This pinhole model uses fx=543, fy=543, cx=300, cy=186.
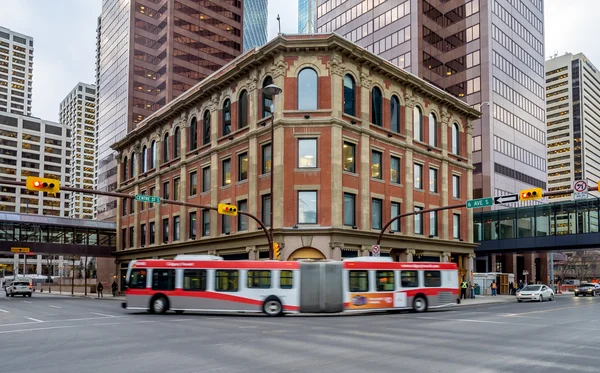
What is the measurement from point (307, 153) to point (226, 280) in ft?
40.7

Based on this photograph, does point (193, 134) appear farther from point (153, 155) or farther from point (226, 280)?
point (226, 280)

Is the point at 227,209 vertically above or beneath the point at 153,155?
beneath

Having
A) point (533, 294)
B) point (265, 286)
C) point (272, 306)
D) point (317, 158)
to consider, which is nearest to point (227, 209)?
point (265, 286)

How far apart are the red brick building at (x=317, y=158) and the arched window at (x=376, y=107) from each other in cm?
8

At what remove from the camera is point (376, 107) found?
40.4m

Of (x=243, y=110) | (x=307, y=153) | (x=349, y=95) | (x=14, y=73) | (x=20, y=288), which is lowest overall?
(x=20, y=288)

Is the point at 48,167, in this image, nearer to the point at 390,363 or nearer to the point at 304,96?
the point at 304,96

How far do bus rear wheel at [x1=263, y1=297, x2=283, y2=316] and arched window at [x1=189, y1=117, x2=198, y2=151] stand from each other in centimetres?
2336

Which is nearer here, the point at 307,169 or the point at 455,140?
the point at 307,169

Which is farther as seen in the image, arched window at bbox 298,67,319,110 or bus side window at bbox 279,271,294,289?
arched window at bbox 298,67,319,110

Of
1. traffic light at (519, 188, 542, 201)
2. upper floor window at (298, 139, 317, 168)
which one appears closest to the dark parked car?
upper floor window at (298, 139, 317, 168)

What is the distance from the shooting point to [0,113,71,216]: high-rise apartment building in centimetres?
15800

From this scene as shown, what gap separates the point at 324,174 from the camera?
35.9 metres

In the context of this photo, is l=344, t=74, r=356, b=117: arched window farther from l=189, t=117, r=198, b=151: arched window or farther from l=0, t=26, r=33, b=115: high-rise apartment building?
l=0, t=26, r=33, b=115: high-rise apartment building
